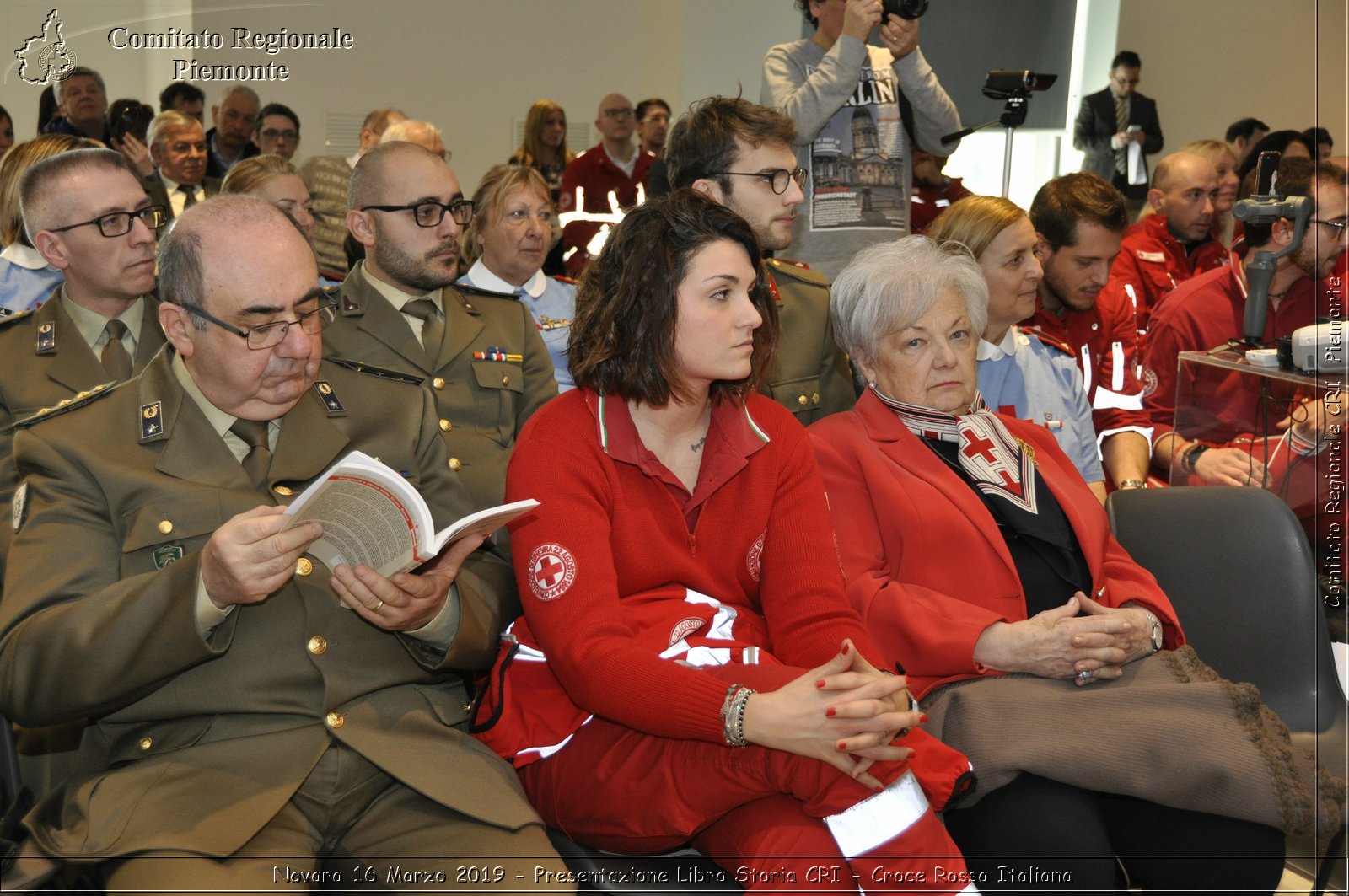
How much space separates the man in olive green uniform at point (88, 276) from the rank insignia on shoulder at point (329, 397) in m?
0.97

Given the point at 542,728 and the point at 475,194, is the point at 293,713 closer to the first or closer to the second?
the point at 542,728

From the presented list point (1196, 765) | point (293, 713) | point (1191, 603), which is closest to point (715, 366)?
point (293, 713)

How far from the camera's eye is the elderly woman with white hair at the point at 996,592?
6.35ft

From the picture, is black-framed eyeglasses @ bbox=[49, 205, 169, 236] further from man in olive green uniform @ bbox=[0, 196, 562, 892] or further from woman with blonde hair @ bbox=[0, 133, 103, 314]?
man in olive green uniform @ bbox=[0, 196, 562, 892]

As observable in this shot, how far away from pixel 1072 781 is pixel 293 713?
129cm

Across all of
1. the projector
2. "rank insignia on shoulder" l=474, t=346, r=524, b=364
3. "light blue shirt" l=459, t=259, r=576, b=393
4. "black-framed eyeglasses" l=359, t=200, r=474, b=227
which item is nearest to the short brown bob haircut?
"rank insignia on shoulder" l=474, t=346, r=524, b=364

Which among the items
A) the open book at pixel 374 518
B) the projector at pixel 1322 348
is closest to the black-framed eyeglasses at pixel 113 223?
the open book at pixel 374 518

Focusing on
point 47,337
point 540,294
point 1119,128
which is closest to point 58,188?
point 47,337

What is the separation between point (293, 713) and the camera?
179 centimetres

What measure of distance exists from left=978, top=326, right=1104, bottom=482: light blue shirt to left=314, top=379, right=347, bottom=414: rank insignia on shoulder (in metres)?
1.81

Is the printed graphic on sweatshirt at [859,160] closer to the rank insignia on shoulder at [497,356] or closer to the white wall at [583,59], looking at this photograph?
the rank insignia on shoulder at [497,356]

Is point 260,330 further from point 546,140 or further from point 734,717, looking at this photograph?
point 546,140

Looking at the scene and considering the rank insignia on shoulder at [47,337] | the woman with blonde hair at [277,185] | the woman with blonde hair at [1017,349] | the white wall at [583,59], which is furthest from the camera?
the white wall at [583,59]

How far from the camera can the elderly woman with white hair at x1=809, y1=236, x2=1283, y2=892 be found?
1.94 metres
